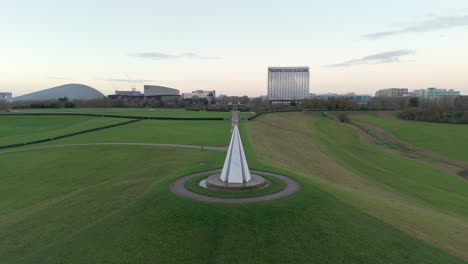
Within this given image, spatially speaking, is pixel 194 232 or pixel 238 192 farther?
pixel 238 192

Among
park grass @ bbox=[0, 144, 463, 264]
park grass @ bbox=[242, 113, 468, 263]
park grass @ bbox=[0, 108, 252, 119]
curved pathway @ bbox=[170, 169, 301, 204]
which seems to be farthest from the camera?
park grass @ bbox=[0, 108, 252, 119]

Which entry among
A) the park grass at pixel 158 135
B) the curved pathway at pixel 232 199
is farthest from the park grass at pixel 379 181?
the park grass at pixel 158 135

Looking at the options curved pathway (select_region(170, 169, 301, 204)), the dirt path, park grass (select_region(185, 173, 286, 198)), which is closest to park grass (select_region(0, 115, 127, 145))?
curved pathway (select_region(170, 169, 301, 204))

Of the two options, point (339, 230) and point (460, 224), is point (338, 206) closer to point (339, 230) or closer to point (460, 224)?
point (339, 230)

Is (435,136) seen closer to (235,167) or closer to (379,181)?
(379,181)

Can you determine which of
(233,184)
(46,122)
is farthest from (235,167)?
(46,122)

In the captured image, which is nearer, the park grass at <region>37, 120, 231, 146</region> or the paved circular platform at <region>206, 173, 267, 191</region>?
the paved circular platform at <region>206, 173, 267, 191</region>

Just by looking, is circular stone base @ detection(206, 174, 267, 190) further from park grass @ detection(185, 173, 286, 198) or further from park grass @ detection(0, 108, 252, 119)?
park grass @ detection(0, 108, 252, 119)
